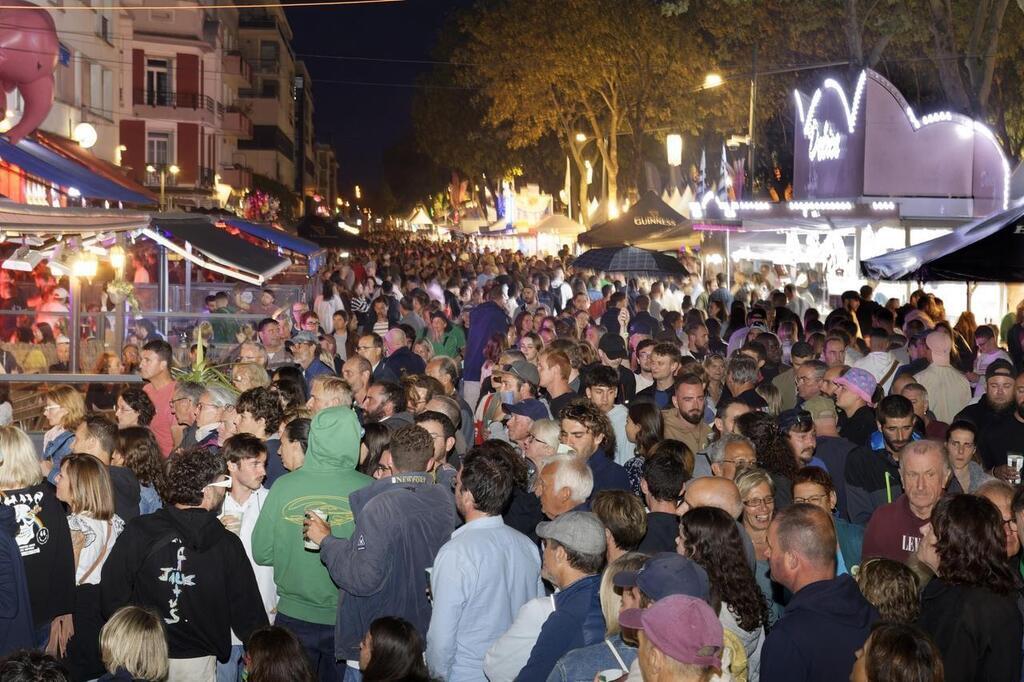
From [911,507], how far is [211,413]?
14.8 ft

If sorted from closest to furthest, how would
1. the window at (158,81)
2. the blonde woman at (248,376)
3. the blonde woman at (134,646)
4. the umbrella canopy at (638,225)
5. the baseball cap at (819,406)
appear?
1. the blonde woman at (134,646)
2. the baseball cap at (819,406)
3. the blonde woman at (248,376)
4. the umbrella canopy at (638,225)
5. the window at (158,81)

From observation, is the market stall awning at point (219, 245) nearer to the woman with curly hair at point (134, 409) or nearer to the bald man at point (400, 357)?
the bald man at point (400, 357)

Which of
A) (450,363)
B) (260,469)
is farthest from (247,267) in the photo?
(260,469)

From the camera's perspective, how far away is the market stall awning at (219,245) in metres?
17.5

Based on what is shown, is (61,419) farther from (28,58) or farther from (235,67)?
(235,67)

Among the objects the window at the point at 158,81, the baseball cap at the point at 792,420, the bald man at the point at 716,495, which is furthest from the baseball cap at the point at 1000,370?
the window at the point at 158,81

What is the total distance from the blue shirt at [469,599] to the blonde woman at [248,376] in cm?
439

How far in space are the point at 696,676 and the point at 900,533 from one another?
118 inches

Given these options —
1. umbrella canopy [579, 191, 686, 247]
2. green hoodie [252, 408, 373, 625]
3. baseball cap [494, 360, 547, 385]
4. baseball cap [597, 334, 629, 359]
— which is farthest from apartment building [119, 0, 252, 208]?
green hoodie [252, 408, 373, 625]

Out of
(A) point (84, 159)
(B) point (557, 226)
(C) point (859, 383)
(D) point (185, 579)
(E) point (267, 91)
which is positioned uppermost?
(E) point (267, 91)

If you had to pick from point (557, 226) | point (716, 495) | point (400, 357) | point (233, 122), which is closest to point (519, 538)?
point (716, 495)

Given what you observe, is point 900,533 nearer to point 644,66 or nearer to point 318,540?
point 318,540

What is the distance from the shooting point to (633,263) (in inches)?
819

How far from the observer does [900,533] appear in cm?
664
